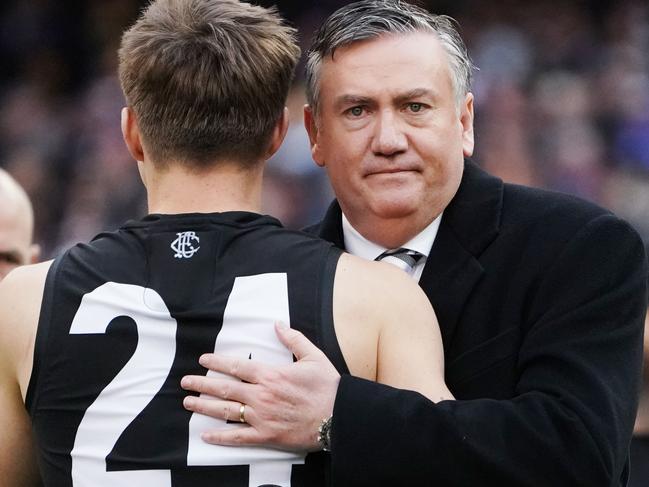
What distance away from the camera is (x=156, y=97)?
105 inches

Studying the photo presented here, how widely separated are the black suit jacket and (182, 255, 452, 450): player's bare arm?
0.17 feet

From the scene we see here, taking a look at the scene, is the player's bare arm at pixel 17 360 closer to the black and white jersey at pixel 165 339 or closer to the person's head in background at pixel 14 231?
the black and white jersey at pixel 165 339

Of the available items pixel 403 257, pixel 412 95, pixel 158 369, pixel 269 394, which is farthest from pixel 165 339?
pixel 412 95

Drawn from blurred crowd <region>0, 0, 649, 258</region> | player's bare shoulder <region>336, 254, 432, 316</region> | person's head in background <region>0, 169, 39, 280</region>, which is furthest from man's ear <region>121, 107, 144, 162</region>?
blurred crowd <region>0, 0, 649, 258</region>

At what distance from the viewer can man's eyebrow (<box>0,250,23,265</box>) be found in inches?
178

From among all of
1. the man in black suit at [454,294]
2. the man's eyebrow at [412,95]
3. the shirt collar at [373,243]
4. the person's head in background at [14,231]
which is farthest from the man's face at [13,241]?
the man's eyebrow at [412,95]

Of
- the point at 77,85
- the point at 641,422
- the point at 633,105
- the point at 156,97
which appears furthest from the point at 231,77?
the point at 77,85

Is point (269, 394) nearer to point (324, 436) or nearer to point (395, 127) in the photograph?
point (324, 436)

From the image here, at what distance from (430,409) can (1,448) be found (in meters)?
0.99

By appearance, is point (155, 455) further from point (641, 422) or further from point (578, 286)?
point (641, 422)

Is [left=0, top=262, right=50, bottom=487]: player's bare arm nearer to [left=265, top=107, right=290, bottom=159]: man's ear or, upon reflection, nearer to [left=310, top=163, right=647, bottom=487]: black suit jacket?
[left=265, top=107, right=290, bottom=159]: man's ear

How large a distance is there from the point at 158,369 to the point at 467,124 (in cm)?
131

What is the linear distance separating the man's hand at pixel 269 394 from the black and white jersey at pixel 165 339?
0.03 metres

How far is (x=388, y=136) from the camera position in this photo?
319 cm
